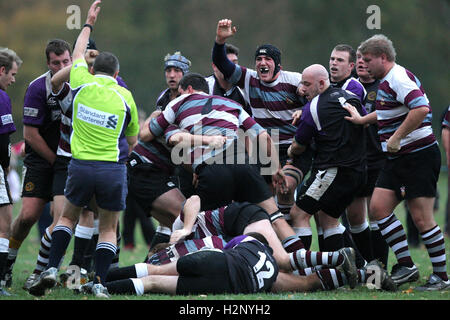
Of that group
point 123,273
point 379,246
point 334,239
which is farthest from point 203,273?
point 379,246

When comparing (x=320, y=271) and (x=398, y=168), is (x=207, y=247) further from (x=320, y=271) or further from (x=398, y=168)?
(x=398, y=168)

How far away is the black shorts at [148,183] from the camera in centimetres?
762

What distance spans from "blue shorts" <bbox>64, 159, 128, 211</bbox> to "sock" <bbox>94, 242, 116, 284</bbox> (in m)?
0.32

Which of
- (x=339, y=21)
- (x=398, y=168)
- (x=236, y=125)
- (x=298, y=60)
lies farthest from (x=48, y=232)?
(x=339, y=21)

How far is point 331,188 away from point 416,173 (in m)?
0.83

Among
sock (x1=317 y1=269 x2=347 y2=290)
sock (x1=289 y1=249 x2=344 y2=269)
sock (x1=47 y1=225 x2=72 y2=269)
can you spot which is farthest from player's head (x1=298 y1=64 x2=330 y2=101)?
sock (x1=47 y1=225 x2=72 y2=269)

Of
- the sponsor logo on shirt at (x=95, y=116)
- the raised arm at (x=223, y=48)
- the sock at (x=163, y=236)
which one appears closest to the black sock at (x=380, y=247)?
the sock at (x=163, y=236)

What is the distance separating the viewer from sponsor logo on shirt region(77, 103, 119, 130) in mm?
6148

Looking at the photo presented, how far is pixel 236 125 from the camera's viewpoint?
7070 mm

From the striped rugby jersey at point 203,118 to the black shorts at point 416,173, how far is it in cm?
157

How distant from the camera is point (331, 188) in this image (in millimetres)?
7051

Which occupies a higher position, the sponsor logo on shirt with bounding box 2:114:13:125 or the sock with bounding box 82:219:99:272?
the sponsor logo on shirt with bounding box 2:114:13:125

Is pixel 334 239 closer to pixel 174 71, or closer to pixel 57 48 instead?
pixel 174 71

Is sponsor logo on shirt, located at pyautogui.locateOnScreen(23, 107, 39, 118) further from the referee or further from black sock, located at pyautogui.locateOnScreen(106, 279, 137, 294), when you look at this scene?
black sock, located at pyautogui.locateOnScreen(106, 279, 137, 294)
